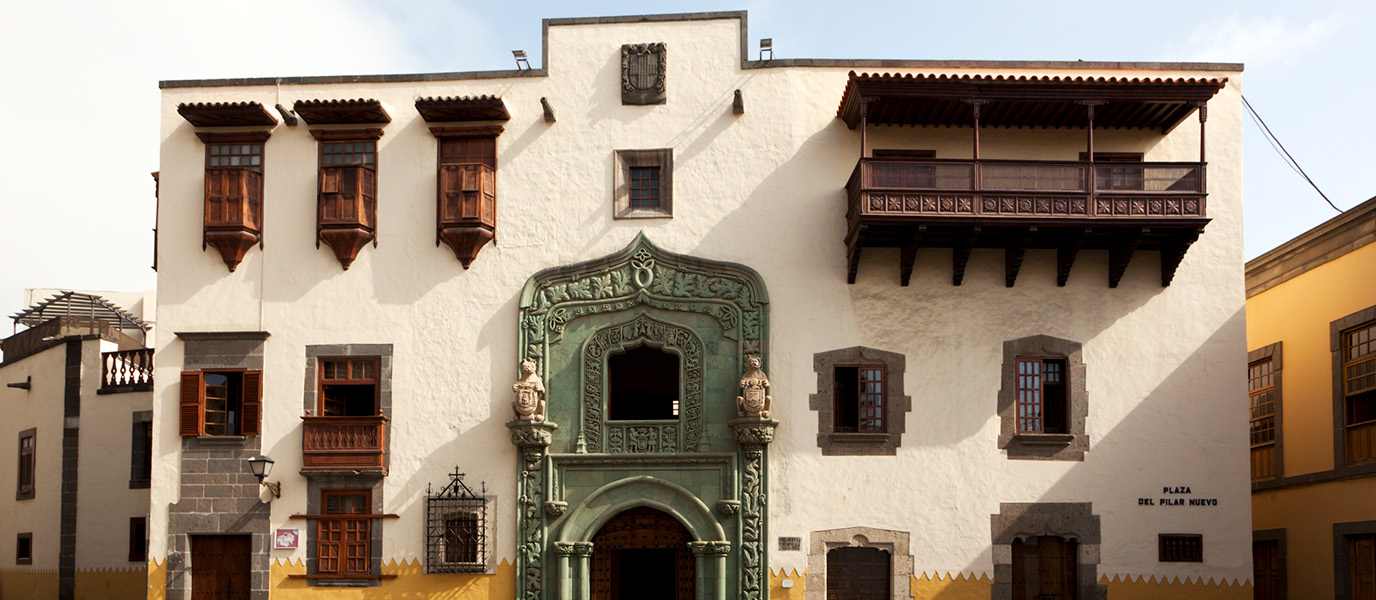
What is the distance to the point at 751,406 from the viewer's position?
74.2 ft

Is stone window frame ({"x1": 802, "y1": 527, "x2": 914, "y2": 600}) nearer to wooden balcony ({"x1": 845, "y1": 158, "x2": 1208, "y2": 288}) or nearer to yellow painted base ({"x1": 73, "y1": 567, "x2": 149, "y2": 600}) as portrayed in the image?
wooden balcony ({"x1": 845, "y1": 158, "x2": 1208, "y2": 288})

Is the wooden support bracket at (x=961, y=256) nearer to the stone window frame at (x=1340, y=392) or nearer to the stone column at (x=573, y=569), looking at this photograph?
the stone window frame at (x=1340, y=392)

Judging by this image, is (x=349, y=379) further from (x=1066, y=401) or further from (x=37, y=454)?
(x=1066, y=401)

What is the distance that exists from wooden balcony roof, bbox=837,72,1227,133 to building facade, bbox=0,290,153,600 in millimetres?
18345

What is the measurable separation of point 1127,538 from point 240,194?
17622mm

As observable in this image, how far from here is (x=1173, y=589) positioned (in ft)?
73.8

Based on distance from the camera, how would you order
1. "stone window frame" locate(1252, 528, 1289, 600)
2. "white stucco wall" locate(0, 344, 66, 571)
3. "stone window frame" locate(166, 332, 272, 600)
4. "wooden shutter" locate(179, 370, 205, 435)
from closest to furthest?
1. "stone window frame" locate(166, 332, 272, 600)
2. "wooden shutter" locate(179, 370, 205, 435)
3. "stone window frame" locate(1252, 528, 1289, 600)
4. "white stucco wall" locate(0, 344, 66, 571)

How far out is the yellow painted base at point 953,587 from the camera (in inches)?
889

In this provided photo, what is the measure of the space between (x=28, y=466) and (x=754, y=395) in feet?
65.8

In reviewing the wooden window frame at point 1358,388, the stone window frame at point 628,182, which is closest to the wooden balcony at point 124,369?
the stone window frame at point 628,182

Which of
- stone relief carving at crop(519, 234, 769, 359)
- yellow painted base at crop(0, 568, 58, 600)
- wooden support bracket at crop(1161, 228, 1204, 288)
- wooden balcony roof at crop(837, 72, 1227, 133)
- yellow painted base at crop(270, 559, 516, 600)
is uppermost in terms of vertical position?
wooden balcony roof at crop(837, 72, 1227, 133)

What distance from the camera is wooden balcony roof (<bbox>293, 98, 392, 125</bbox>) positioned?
78.2 ft

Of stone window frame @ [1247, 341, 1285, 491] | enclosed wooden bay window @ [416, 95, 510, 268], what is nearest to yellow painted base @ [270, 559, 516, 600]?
enclosed wooden bay window @ [416, 95, 510, 268]

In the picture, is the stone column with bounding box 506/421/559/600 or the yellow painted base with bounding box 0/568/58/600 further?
the yellow painted base with bounding box 0/568/58/600
